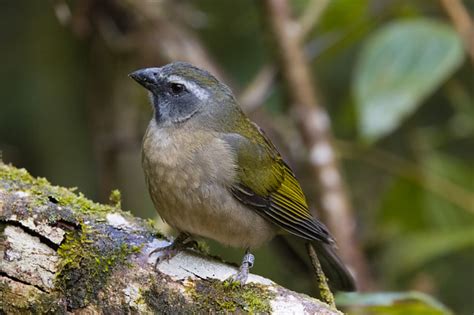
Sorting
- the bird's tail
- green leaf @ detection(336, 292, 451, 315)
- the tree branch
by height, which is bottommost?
green leaf @ detection(336, 292, 451, 315)

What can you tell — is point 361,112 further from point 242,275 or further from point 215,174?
point 242,275

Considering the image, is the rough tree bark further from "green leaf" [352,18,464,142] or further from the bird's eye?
"green leaf" [352,18,464,142]

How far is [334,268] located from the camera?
3.40m

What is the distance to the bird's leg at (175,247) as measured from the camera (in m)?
2.65

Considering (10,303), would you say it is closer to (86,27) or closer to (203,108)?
(203,108)

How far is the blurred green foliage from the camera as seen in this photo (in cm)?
449

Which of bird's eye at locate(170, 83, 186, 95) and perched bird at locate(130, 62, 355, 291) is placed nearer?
perched bird at locate(130, 62, 355, 291)

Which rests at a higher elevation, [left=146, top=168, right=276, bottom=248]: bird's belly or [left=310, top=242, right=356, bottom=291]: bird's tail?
[left=310, top=242, right=356, bottom=291]: bird's tail

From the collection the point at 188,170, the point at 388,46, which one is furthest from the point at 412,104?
the point at 188,170

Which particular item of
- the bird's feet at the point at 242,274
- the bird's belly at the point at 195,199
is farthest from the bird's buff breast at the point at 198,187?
the bird's feet at the point at 242,274

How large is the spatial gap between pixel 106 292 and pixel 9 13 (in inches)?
153

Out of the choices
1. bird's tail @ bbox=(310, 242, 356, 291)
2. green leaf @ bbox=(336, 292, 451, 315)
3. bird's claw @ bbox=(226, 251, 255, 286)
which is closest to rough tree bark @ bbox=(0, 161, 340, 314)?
bird's claw @ bbox=(226, 251, 255, 286)

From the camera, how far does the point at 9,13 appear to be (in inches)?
227

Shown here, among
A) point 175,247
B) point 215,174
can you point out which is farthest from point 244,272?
point 215,174
